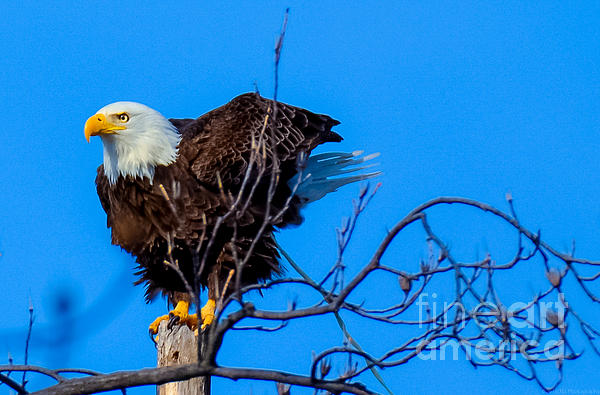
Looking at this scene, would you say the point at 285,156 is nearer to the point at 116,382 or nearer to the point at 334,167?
the point at 334,167

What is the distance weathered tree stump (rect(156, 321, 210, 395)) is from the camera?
5.20 metres

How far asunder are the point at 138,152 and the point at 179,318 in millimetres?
1106

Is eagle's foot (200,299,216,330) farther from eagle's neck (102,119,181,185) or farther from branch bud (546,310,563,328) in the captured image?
branch bud (546,310,563,328)

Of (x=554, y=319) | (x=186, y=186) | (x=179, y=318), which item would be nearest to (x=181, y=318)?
(x=179, y=318)

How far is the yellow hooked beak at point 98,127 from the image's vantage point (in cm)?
604

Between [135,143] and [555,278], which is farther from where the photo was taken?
[135,143]

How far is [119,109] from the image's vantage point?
6.32 m

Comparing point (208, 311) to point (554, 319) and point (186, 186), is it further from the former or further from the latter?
point (554, 319)

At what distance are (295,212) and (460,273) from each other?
312 cm

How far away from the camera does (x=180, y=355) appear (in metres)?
5.43

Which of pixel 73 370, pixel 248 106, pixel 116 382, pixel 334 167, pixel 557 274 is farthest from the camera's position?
pixel 334 167

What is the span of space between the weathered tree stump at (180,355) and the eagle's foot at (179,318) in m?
0.49

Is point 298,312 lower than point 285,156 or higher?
lower

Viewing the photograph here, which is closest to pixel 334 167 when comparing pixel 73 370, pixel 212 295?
pixel 212 295
